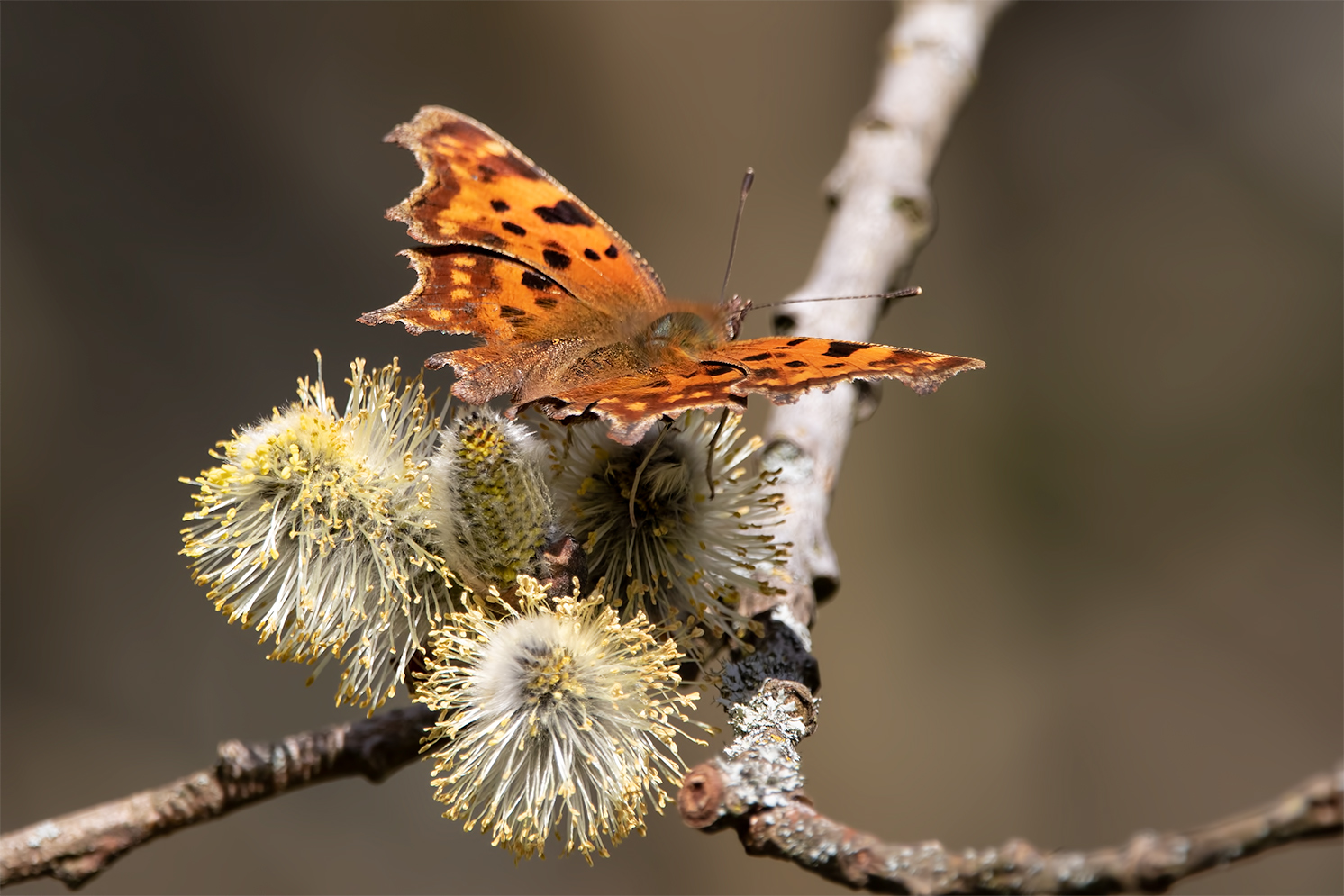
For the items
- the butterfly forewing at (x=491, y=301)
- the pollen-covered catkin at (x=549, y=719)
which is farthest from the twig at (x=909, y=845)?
the butterfly forewing at (x=491, y=301)

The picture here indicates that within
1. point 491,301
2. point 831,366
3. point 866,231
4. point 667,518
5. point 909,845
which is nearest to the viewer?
point 909,845

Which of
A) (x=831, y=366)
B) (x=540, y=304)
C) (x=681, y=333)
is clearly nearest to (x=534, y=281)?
(x=540, y=304)

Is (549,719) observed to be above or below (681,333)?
below

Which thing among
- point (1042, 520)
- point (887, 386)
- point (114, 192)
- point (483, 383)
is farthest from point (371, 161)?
point (1042, 520)

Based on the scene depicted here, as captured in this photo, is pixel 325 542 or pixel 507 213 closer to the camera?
pixel 325 542

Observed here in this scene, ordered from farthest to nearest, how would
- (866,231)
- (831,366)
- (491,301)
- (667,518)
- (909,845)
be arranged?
(866,231)
(491,301)
(667,518)
(831,366)
(909,845)

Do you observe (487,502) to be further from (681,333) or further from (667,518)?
(681,333)

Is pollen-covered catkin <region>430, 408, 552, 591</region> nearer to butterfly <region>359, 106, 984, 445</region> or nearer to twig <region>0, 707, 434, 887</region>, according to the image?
butterfly <region>359, 106, 984, 445</region>

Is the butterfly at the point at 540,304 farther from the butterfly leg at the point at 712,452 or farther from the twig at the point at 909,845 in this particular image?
the twig at the point at 909,845
